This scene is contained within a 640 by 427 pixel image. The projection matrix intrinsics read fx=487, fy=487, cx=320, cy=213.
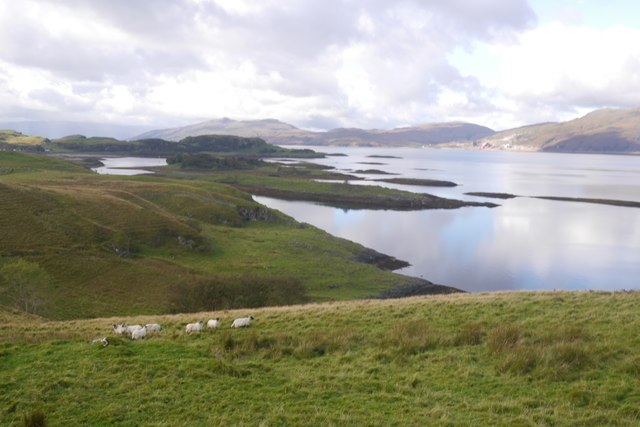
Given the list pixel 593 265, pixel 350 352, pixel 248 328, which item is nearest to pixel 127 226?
pixel 248 328

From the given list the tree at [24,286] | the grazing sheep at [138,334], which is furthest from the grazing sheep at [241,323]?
the tree at [24,286]

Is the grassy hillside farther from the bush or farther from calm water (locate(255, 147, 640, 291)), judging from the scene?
calm water (locate(255, 147, 640, 291))

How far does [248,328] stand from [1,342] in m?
9.47

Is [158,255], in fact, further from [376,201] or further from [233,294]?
[376,201]

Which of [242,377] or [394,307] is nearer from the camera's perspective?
[242,377]

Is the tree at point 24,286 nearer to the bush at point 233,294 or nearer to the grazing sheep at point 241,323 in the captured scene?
the bush at point 233,294

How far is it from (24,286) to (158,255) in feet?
74.1

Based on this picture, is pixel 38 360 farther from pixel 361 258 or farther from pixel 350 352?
pixel 361 258

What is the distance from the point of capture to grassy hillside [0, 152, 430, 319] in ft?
142

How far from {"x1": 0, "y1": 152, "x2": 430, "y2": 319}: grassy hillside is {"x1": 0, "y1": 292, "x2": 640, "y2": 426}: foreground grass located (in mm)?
21571

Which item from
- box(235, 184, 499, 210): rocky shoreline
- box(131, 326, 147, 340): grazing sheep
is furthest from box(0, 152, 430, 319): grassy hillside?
box(235, 184, 499, 210): rocky shoreline

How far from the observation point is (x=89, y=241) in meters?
55.6

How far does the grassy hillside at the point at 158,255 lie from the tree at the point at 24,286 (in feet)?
2.11

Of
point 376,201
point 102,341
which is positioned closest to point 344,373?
point 102,341
